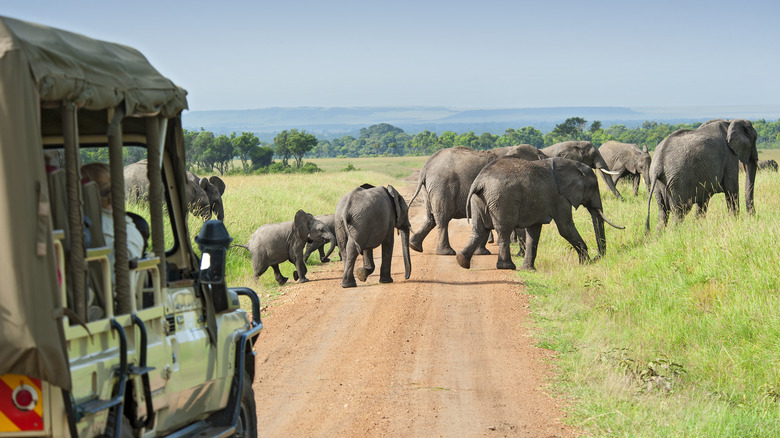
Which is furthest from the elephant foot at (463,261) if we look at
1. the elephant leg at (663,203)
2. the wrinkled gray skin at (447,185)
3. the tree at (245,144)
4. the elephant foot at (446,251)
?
the tree at (245,144)

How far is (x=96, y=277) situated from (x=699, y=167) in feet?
50.5

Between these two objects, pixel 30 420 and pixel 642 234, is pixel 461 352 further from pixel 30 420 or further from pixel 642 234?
pixel 642 234

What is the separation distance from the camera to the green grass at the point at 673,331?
22.3ft

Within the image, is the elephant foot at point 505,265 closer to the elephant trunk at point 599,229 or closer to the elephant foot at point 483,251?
the elephant trunk at point 599,229

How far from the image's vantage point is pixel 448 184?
17531 millimetres

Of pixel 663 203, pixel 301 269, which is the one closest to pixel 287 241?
pixel 301 269

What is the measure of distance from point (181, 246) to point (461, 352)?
177 inches

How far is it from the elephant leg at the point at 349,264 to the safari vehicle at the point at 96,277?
750cm

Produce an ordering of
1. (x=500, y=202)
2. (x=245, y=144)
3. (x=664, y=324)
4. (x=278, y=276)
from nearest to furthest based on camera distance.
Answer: (x=664, y=324)
(x=500, y=202)
(x=278, y=276)
(x=245, y=144)

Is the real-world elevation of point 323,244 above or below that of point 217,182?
below

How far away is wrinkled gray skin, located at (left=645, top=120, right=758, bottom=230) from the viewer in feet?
56.3

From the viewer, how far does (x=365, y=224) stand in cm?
1269

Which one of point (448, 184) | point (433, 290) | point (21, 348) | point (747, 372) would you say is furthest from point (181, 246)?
point (448, 184)

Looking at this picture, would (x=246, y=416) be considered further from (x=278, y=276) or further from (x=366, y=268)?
(x=278, y=276)
